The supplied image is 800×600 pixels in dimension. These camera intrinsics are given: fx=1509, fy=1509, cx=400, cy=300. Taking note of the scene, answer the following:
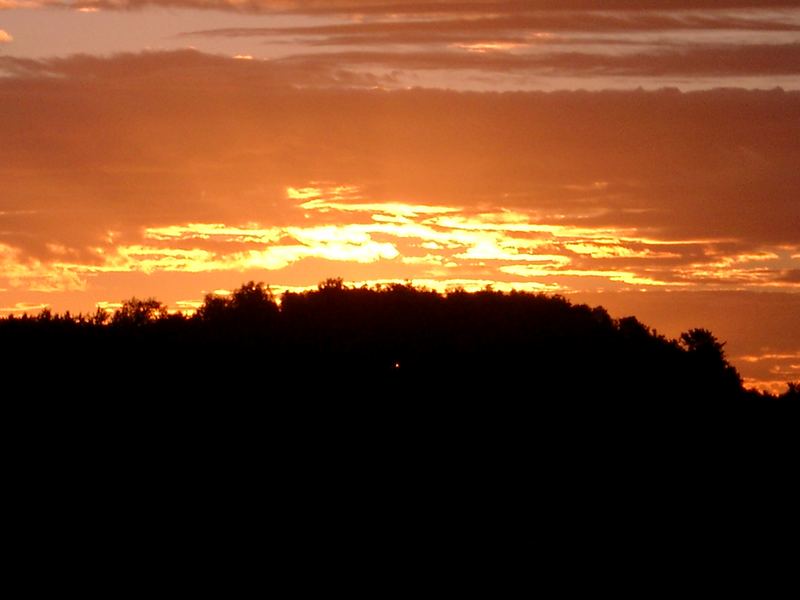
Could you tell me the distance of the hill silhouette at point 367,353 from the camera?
44.0m

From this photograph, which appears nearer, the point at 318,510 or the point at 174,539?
the point at 174,539

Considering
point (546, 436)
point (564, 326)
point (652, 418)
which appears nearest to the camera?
point (546, 436)

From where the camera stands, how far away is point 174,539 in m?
34.8

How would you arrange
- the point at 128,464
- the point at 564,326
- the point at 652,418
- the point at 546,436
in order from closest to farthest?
the point at 128,464
the point at 546,436
the point at 652,418
the point at 564,326

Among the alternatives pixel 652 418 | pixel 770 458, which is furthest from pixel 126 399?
pixel 770 458

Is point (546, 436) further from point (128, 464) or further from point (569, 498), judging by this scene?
point (128, 464)

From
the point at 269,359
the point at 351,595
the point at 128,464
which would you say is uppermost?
the point at 269,359

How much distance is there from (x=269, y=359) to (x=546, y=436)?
29.5 ft

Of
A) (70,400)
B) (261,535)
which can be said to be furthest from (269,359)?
(261,535)

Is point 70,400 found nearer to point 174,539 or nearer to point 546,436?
point 174,539

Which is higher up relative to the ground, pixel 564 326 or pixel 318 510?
pixel 564 326

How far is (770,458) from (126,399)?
21.3 m

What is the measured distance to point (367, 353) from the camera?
2012 inches

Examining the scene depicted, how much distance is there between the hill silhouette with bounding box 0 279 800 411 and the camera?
4403 cm
